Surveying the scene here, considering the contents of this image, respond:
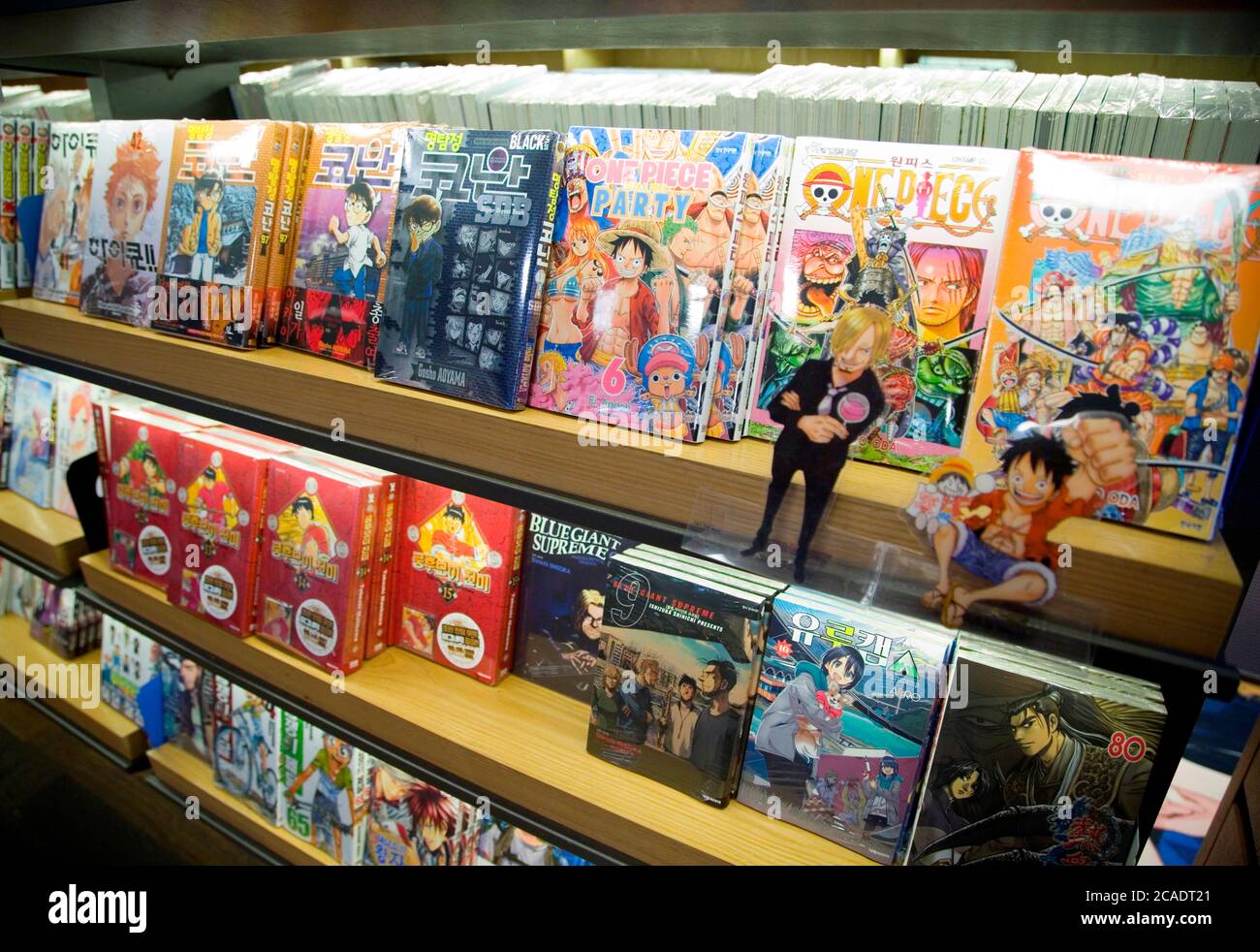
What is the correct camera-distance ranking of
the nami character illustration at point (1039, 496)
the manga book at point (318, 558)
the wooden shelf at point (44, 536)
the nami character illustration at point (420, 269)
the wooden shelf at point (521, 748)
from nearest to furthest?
the nami character illustration at point (1039, 496) → the wooden shelf at point (521, 748) → the nami character illustration at point (420, 269) → the manga book at point (318, 558) → the wooden shelf at point (44, 536)

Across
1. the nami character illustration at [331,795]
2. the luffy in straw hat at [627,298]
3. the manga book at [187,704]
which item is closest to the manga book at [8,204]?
the manga book at [187,704]

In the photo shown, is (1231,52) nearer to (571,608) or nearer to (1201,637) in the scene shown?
(1201,637)

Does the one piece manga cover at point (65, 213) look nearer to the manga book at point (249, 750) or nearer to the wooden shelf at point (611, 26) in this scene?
the wooden shelf at point (611, 26)

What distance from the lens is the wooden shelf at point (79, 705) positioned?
7.69 ft

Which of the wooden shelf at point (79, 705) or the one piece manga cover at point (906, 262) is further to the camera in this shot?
the wooden shelf at point (79, 705)

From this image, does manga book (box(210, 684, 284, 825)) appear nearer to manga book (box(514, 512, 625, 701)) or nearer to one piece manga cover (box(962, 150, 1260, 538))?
manga book (box(514, 512, 625, 701))

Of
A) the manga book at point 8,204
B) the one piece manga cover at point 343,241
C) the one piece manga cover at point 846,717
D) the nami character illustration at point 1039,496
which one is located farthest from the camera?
the manga book at point 8,204

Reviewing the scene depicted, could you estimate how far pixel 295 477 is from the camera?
167cm

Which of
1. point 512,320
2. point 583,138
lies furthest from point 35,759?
point 583,138

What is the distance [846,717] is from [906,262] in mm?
631

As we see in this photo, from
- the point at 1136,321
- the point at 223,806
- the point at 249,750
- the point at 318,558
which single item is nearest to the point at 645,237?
the point at 1136,321

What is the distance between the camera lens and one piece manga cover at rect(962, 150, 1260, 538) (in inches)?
32.0

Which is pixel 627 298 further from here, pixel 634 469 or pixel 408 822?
pixel 408 822

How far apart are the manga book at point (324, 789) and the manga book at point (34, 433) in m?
1.29
